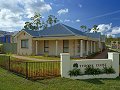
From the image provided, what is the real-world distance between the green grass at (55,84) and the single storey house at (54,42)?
1495 centimetres

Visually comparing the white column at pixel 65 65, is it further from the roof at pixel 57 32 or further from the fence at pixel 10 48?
the fence at pixel 10 48

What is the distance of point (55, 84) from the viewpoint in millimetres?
10430

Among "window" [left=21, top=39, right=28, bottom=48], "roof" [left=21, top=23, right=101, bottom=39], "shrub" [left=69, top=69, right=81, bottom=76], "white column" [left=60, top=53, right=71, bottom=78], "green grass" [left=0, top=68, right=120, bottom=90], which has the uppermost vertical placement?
"roof" [left=21, top=23, right=101, bottom=39]

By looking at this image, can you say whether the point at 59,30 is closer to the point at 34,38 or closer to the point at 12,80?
the point at 34,38

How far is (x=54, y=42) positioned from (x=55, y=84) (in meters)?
18.5

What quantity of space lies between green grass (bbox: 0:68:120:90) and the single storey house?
14.9 metres

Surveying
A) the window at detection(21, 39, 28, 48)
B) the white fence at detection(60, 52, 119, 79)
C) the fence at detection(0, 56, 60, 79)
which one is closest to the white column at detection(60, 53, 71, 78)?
the white fence at detection(60, 52, 119, 79)

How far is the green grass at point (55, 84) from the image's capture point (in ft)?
31.9

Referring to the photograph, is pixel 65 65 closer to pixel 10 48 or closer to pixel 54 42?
pixel 54 42

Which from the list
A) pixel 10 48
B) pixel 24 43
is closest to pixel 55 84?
pixel 24 43

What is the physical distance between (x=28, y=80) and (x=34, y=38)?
18.7 metres

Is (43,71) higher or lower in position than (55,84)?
higher

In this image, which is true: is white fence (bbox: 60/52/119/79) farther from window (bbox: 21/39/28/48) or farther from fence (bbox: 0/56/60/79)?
window (bbox: 21/39/28/48)

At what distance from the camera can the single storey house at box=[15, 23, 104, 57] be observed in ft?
88.5
